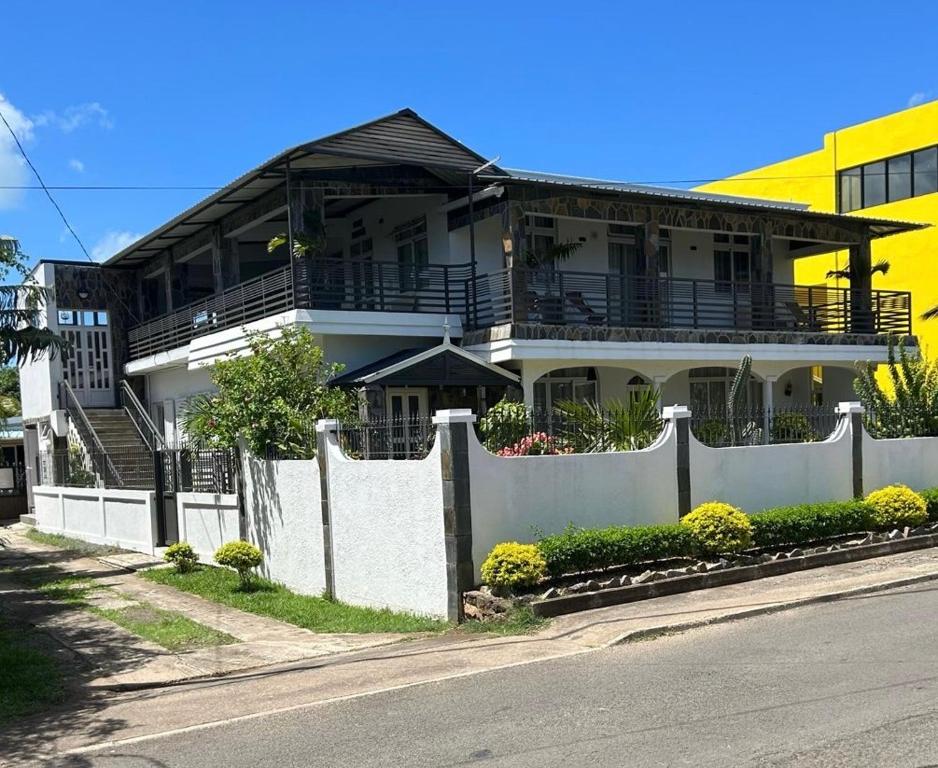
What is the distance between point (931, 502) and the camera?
13.7 metres

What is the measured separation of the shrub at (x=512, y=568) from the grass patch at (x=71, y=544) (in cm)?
1048

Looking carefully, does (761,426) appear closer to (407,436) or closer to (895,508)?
(895,508)

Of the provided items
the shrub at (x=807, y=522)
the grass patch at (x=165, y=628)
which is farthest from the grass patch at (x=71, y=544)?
the shrub at (x=807, y=522)

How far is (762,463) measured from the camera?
12.6m

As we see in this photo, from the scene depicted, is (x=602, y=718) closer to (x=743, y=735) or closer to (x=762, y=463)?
(x=743, y=735)

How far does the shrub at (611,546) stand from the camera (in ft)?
32.4

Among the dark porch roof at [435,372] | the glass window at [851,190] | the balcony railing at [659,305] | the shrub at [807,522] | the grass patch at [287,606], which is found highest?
the glass window at [851,190]

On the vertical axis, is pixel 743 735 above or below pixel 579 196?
below

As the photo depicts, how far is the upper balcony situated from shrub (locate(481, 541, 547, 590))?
28.1 ft

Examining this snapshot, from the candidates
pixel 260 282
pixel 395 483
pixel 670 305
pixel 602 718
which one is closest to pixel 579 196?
pixel 670 305

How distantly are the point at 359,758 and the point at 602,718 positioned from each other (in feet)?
5.29

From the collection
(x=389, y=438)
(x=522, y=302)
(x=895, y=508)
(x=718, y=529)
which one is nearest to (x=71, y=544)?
(x=522, y=302)

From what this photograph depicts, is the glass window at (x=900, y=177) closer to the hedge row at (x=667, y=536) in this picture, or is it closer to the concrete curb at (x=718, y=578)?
the concrete curb at (x=718, y=578)

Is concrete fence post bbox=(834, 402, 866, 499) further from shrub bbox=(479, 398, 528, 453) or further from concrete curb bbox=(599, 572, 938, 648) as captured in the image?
shrub bbox=(479, 398, 528, 453)
